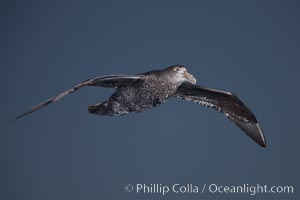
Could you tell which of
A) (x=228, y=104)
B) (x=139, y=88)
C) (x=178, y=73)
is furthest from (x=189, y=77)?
(x=228, y=104)

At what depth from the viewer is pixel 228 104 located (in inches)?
332

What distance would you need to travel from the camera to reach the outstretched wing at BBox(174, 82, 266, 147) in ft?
26.6

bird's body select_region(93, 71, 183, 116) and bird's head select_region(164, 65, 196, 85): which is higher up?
bird's head select_region(164, 65, 196, 85)

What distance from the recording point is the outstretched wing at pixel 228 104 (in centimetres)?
812

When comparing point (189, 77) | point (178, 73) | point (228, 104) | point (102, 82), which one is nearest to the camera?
point (102, 82)

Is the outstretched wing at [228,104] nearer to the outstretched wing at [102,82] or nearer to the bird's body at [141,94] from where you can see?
the bird's body at [141,94]

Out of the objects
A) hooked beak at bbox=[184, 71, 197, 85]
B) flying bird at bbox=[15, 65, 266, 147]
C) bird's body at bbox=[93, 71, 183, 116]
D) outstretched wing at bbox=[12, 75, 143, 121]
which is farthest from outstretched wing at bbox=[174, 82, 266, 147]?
outstretched wing at bbox=[12, 75, 143, 121]

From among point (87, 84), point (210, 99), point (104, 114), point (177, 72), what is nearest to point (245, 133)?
point (210, 99)

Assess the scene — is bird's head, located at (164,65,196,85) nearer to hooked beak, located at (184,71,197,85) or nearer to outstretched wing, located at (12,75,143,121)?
hooked beak, located at (184,71,197,85)

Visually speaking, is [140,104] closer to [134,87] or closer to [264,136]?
[134,87]

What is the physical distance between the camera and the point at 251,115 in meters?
8.41

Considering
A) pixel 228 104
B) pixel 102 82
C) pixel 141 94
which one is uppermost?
pixel 102 82

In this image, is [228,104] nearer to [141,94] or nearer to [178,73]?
[178,73]

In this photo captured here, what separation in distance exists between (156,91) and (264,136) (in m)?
2.58
